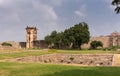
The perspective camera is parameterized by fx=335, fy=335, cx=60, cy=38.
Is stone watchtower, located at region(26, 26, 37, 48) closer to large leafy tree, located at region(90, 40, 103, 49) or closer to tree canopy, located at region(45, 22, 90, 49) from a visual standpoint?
tree canopy, located at region(45, 22, 90, 49)

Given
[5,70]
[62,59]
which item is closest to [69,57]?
[62,59]

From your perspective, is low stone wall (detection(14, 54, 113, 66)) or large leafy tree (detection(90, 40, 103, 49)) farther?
large leafy tree (detection(90, 40, 103, 49))

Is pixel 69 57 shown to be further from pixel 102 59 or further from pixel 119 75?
pixel 119 75

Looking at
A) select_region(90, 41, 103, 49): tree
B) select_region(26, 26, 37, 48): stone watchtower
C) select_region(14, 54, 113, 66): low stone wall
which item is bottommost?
select_region(14, 54, 113, 66): low stone wall

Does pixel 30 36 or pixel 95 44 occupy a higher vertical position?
pixel 30 36

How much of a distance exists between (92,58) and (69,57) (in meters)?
2.82

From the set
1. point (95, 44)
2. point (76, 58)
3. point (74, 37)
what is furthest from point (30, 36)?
point (76, 58)

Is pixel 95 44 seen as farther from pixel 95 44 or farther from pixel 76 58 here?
pixel 76 58

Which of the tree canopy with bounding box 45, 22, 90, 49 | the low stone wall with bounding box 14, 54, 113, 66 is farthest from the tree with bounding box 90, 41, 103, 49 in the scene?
the low stone wall with bounding box 14, 54, 113, 66

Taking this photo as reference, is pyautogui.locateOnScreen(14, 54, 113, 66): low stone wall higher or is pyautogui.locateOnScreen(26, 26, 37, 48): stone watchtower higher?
pyautogui.locateOnScreen(26, 26, 37, 48): stone watchtower

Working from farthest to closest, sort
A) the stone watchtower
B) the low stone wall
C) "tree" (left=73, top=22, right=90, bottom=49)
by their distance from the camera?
the stone watchtower, "tree" (left=73, top=22, right=90, bottom=49), the low stone wall

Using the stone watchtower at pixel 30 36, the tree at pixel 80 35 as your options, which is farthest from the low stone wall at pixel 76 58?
the stone watchtower at pixel 30 36

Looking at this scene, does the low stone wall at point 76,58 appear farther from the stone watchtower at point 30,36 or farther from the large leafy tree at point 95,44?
the stone watchtower at point 30,36

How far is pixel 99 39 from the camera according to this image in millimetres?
64750
